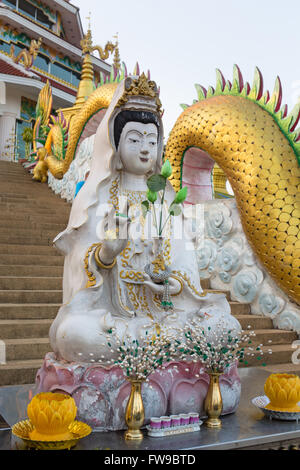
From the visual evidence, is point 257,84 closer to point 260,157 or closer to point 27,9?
point 260,157

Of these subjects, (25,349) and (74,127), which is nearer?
(25,349)

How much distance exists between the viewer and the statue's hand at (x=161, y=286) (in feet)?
8.25

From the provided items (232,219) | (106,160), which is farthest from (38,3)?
(106,160)

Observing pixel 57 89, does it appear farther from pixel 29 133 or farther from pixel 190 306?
pixel 190 306

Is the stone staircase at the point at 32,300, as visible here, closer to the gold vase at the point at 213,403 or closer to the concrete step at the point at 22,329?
the concrete step at the point at 22,329

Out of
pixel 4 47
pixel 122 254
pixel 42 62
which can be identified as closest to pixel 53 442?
pixel 122 254

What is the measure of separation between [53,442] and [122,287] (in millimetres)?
907

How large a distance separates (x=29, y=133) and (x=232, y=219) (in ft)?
34.4

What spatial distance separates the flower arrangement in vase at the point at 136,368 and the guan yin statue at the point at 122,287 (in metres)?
0.08

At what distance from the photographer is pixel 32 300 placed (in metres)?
4.22

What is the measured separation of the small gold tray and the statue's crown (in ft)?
5.62

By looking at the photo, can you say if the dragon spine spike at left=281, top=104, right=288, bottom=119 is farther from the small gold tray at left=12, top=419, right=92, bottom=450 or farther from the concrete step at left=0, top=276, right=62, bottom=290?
the small gold tray at left=12, top=419, right=92, bottom=450

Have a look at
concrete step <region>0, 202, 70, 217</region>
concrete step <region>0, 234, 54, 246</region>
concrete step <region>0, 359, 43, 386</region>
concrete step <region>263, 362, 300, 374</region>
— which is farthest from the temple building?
concrete step <region>0, 359, 43, 386</region>

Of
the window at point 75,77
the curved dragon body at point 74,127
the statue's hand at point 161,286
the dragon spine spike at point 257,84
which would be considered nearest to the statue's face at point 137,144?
the statue's hand at point 161,286
